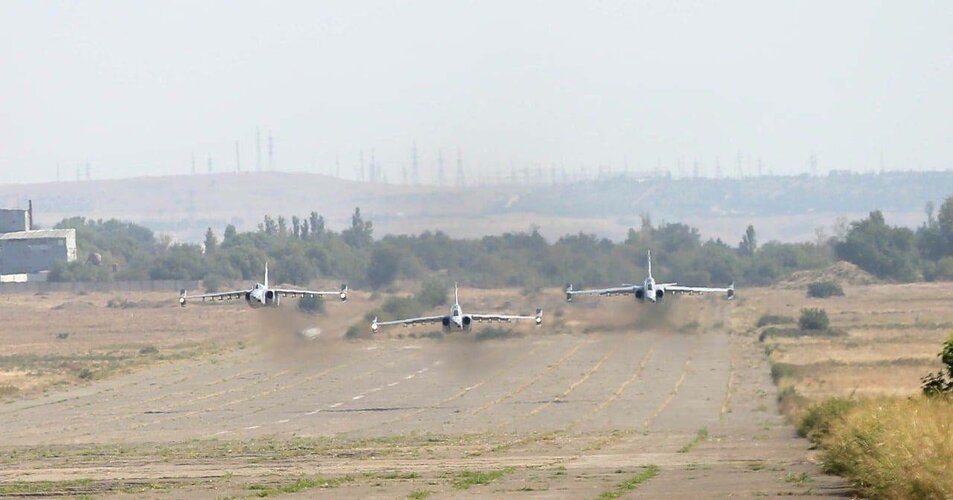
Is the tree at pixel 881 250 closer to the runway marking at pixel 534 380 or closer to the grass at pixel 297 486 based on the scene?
the runway marking at pixel 534 380

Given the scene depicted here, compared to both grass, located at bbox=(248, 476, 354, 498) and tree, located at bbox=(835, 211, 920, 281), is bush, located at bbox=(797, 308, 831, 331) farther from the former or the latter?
grass, located at bbox=(248, 476, 354, 498)

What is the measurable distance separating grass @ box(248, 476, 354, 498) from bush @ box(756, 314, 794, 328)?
80.6 metres

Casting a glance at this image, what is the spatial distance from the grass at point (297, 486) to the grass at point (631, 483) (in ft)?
22.9

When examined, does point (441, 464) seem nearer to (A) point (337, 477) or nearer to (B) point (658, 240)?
(A) point (337, 477)

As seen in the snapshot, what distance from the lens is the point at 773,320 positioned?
123312 millimetres

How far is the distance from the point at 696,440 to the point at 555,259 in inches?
2183

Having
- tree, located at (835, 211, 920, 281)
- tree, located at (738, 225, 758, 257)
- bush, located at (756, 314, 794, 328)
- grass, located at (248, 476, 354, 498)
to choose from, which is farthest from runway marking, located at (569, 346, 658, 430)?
tree, located at (835, 211, 920, 281)

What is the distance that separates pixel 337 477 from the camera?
44219 millimetres

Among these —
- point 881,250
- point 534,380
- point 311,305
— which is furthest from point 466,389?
point 881,250

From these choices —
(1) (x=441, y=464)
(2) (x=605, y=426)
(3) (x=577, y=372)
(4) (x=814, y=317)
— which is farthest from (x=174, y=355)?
(1) (x=441, y=464)

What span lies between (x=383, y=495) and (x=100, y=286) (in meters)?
159

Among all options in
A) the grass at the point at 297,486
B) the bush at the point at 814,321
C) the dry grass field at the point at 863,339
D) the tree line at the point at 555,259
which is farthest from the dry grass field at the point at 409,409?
the bush at the point at 814,321

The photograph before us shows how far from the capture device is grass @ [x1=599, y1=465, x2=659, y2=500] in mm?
37625

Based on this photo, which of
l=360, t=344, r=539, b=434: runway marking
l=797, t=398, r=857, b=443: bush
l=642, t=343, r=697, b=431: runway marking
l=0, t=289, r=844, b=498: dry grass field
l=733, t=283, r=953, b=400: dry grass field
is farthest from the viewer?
l=733, t=283, r=953, b=400: dry grass field
